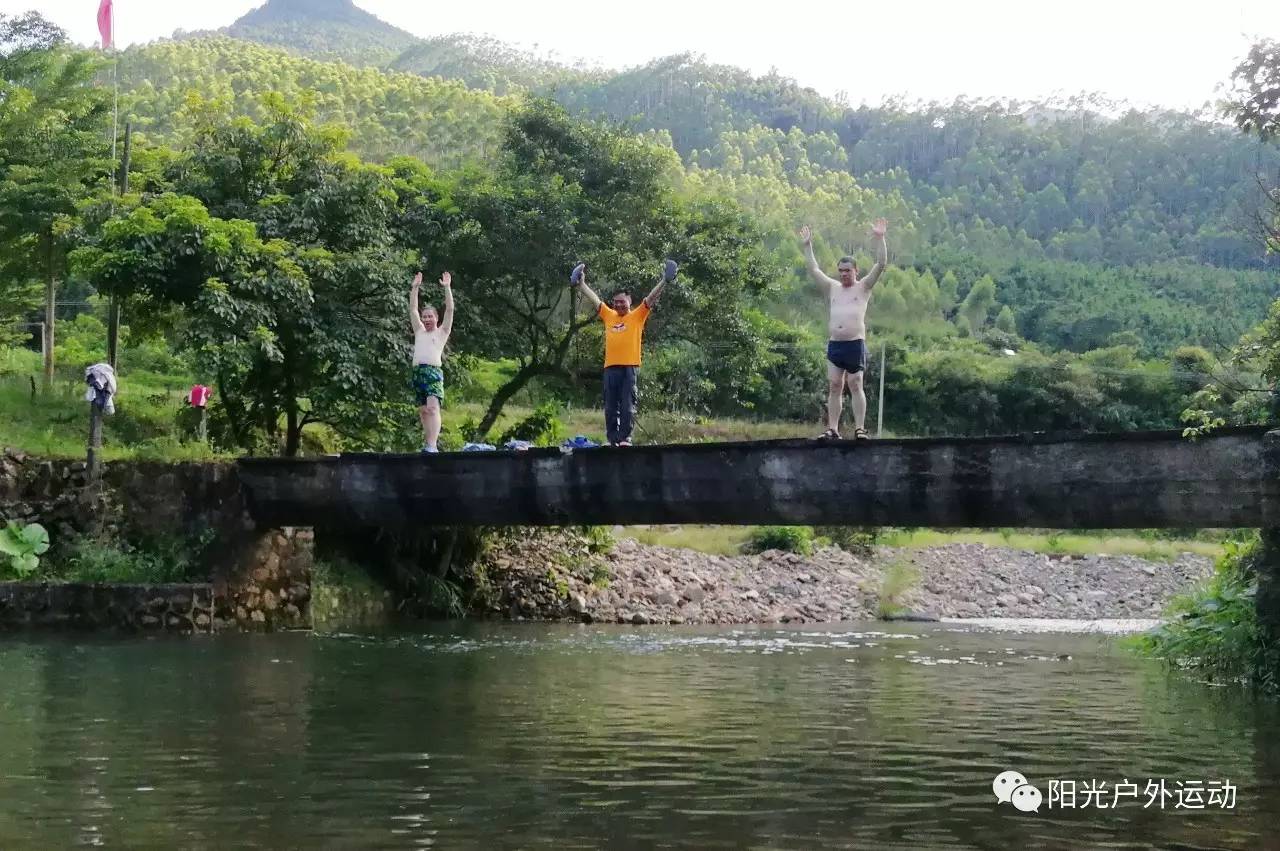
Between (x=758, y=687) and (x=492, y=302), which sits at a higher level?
(x=492, y=302)

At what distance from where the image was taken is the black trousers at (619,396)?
1585 cm

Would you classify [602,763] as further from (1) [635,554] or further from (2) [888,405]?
(2) [888,405]

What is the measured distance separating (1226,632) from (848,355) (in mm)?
5590

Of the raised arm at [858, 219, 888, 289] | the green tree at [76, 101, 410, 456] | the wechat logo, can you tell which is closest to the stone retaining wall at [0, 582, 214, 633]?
the green tree at [76, 101, 410, 456]

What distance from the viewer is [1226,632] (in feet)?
52.0

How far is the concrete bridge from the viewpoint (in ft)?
43.6

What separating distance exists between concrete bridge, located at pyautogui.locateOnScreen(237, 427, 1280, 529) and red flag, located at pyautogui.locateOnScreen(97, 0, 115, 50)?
10119 millimetres


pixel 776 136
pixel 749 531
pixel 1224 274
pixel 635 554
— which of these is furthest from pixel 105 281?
pixel 776 136

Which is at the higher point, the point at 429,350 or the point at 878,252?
the point at 878,252

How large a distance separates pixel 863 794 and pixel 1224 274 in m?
95.3

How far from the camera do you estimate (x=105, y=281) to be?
→ 2156 centimetres

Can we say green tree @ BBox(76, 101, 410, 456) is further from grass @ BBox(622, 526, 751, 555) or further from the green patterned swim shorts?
grass @ BBox(622, 526, 751, 555)

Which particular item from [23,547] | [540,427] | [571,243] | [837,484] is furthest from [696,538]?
[837,484]

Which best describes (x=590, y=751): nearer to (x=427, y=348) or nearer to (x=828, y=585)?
(x=427, y=348)
